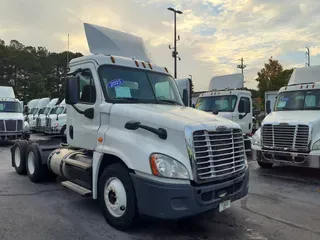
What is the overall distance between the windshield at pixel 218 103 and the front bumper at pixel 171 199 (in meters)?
8.50

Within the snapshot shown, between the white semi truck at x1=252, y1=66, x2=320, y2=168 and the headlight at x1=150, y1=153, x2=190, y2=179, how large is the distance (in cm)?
509

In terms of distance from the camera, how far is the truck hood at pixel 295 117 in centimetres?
798

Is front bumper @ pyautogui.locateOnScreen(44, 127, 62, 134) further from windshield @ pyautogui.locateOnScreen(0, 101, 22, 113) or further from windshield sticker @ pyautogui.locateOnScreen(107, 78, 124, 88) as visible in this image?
windshield sticker @ pyautogui.locateOnScreen(107, 78, 124, 88)

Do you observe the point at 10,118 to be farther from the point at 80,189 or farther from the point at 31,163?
the point at 80,189

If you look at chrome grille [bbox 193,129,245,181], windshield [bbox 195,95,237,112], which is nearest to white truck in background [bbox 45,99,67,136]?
windshield [bbox 195,95,237,112]

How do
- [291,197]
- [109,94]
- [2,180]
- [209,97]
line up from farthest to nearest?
1. [209,97]
2. [2,180]
3. [291,197]
4. [109,94]

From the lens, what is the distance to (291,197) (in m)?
6.24

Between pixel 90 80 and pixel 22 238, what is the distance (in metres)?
2.53

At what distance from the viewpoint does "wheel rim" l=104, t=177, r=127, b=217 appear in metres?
4.21

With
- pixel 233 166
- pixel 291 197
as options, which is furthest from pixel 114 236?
pixel 291 197

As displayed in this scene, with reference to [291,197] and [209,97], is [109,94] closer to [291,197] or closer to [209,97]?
[291,197]

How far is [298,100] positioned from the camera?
30.6 feet

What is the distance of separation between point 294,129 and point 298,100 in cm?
169

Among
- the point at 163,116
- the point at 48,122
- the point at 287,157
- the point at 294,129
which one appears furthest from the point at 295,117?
the point at 48,122
